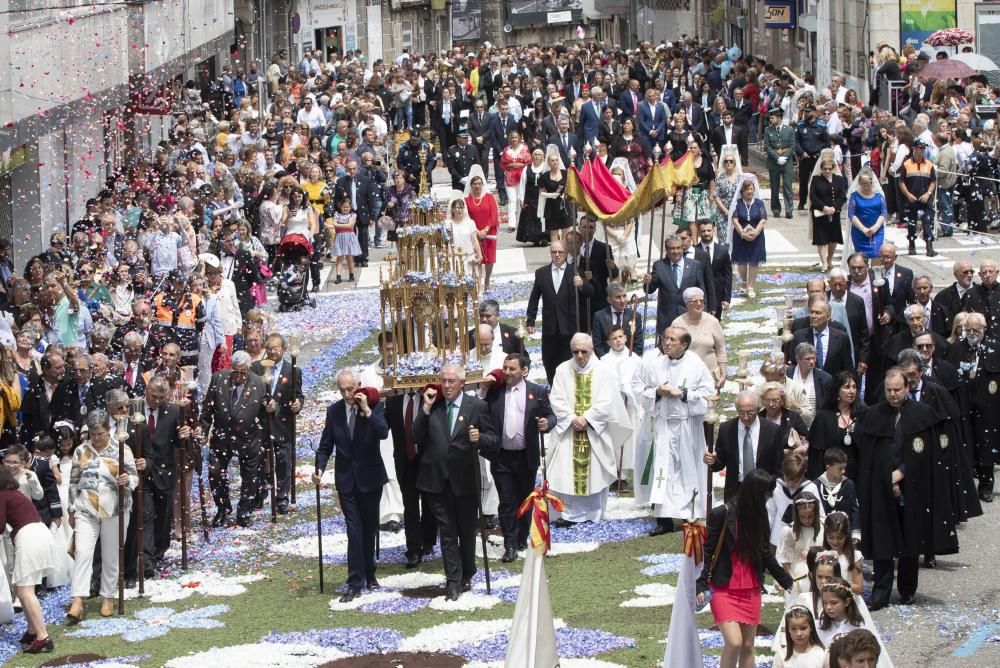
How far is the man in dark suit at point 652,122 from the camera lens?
35.3 meters

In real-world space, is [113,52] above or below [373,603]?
above

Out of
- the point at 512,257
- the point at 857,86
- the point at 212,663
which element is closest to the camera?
the point at 212,663

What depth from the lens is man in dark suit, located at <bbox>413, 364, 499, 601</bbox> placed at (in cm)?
1505

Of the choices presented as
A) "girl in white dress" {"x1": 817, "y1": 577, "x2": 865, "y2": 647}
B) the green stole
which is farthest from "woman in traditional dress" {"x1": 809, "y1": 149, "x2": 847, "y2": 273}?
"girl in white dress" {"x1": 817, "y1": 577, "x2": 865, "y2": 647}

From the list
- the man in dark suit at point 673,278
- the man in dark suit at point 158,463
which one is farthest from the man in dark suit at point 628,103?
the man in dark suit at point 158,463

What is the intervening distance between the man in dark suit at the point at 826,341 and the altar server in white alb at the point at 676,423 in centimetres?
117

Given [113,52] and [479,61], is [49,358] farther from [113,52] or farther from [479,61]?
[479,61]

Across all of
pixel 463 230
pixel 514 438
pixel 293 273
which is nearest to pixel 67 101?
pixel 293 273

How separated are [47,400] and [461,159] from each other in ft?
54.7

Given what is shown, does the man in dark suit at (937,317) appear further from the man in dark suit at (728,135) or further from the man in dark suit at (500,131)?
the man in dark suit at (500,131)

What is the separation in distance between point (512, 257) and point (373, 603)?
50.6ft

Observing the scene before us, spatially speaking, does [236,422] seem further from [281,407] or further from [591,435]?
[591,435]

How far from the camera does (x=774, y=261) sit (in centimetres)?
2830

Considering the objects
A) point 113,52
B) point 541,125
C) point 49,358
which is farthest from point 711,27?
point 49,358
